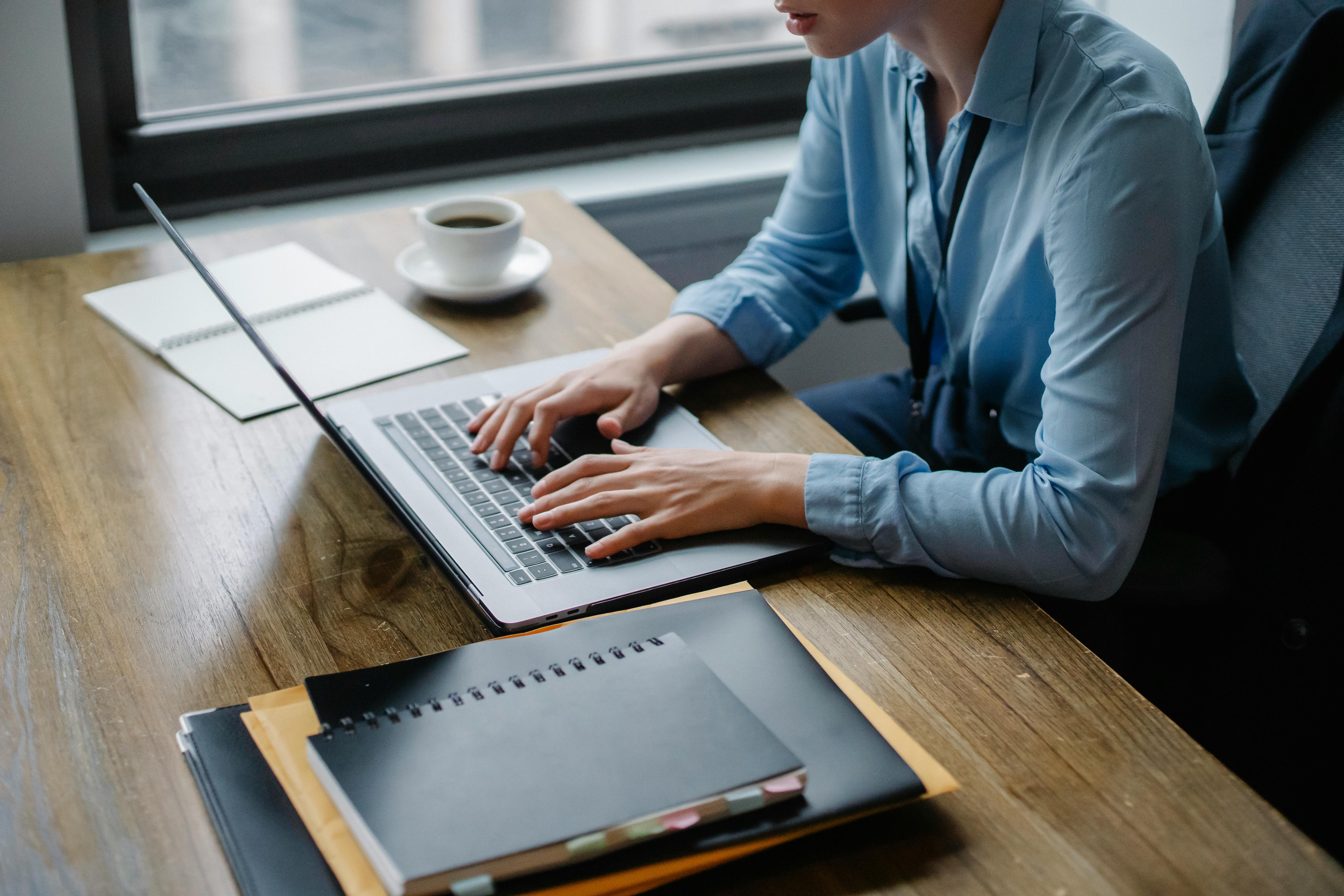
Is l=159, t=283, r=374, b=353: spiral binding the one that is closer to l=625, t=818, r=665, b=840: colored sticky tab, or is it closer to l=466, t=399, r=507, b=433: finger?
l=466, t=399, r=507, b=433: finger

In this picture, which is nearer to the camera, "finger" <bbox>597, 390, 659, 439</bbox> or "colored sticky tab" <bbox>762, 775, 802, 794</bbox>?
"colored sticky tab" <bbox>762, 775, 802, 794</bbox>

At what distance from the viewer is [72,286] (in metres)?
1.24

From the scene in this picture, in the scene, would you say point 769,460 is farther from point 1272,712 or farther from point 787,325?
point 1272,712

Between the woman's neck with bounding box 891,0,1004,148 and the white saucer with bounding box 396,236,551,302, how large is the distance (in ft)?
1.51

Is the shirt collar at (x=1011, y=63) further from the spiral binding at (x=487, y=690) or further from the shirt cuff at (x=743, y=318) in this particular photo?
the spiral binding at (x=487, y=690)

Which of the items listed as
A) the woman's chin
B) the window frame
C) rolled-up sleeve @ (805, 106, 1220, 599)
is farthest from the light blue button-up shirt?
the window frame

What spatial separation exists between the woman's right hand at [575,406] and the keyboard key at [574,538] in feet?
0.36

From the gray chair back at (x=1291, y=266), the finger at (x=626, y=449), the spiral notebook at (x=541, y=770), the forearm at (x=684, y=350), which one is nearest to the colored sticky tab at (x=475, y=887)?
the spiral notebook at (x=541, y=770)

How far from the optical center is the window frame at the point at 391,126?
5.17 ft

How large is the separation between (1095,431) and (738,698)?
0.36m

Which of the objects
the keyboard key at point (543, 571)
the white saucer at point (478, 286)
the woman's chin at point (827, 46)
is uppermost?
the woman's chin at point (827, 46)

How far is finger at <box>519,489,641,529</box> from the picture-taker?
0.85 meters

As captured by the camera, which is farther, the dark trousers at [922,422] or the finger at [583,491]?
the dark trousers at [922,422]

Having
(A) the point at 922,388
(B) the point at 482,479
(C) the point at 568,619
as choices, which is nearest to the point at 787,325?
(A) the point at 922,388
